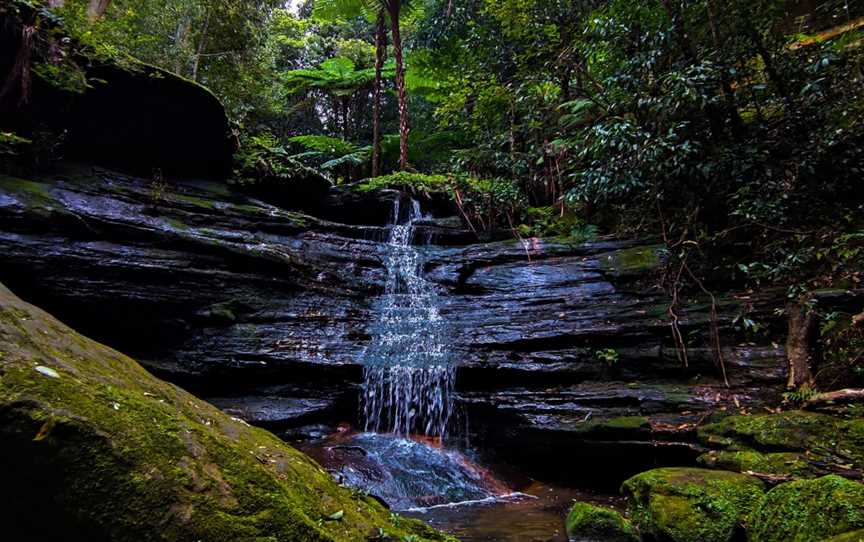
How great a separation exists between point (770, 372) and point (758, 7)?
5065mm

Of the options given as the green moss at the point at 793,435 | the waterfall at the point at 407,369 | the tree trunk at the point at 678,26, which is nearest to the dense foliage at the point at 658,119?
the tree trunk at the point at 678,26

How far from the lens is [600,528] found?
3.88m

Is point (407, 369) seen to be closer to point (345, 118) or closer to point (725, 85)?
point (725, 85)

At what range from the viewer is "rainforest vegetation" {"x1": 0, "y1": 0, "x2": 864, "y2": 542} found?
504 cm

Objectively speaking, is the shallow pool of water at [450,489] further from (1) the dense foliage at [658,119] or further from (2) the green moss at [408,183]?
(2) the green moss at [408,183]

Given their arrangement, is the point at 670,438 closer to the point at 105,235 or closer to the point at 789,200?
the point at 789,200

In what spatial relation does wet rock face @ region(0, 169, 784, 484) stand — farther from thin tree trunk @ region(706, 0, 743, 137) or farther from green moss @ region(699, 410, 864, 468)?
thin tree trunk @ region(706, 0, 743, 137)

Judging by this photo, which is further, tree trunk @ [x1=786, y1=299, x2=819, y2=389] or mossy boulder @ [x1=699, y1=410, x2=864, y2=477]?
tree trunk @ [x1=786, y1=299, x2=819, y2=389]

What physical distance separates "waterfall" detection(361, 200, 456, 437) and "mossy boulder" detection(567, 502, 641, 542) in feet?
10.5

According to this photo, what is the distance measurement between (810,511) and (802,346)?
3.29 meters

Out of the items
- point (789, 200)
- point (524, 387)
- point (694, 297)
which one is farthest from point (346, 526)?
point (789, 200)

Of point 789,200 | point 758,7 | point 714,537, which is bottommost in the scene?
point 714,537

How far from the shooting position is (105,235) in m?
7.20

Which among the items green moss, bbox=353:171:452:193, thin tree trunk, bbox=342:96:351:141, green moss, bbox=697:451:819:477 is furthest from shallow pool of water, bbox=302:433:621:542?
thin tree trunk, bbox=342:96:351:141
